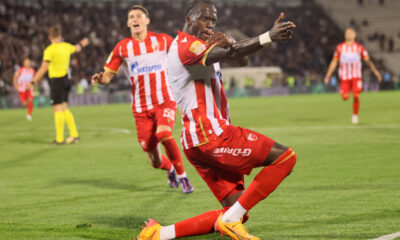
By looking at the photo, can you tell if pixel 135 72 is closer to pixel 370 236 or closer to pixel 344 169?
pixel 344 169

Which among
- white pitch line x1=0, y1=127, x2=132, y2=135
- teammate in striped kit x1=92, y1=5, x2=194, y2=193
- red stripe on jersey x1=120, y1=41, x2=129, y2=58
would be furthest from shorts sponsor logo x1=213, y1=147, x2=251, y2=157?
white pitch line x1=0, y1=127, x2=132, y2=135

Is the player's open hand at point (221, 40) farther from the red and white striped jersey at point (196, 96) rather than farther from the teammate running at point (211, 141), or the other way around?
the red and white striped jersey at point (196, 96)

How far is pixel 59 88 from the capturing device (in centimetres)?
1381

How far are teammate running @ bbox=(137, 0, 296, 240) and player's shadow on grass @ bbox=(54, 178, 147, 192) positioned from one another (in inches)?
122

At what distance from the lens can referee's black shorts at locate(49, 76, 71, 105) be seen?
13.8 meters

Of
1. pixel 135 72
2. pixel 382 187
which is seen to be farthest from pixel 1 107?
pixel 382 187

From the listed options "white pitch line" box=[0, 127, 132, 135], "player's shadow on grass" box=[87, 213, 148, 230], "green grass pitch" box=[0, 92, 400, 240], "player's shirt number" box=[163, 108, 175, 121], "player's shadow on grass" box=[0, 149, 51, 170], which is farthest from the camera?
"white pitch line" box=[0, 127, 132, 135]

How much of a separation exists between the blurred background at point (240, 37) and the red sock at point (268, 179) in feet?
102

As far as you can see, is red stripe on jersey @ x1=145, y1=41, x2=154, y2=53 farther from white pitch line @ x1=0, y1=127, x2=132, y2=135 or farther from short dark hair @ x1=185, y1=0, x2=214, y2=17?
white pitch line @ x1=0, y1=127, x2=132, y2=135

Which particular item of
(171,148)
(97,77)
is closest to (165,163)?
(171,148)

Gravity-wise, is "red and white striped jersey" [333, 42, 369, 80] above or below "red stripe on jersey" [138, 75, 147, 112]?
below

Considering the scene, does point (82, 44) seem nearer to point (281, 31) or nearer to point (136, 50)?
point (136, 50)

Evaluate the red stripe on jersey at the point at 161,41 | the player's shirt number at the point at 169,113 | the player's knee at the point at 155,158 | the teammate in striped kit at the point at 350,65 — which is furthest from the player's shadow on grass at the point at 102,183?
the teammate in striped kit at the point at 350,65

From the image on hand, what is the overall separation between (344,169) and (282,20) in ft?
16.4
